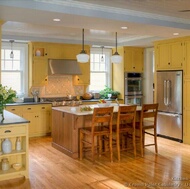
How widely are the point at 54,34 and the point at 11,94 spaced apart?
11.6 feet

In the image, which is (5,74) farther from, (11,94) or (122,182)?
(122,182)

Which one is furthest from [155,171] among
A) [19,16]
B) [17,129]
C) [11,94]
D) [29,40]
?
[29,40]

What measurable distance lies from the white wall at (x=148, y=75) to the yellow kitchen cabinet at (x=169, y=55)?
1497 millimetres

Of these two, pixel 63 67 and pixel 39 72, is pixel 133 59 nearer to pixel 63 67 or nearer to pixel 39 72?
pixel 63 67

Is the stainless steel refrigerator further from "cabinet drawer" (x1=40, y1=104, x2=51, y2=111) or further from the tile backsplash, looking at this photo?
"cabinet drawer" (x1=40, y1=104, x2=51, y2=111)

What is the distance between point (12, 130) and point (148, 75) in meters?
5.64

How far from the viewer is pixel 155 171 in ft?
14.5

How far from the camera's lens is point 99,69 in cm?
867

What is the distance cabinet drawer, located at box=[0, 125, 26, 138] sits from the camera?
391cm

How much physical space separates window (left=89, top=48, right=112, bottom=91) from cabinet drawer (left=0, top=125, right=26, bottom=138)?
4.68m

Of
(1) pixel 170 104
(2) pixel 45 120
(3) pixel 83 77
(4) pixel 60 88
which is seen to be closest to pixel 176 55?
(1) pixel 170 104

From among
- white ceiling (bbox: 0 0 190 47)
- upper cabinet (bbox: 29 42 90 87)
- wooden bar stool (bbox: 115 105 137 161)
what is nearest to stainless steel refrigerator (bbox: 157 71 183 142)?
white ceiling (bbox: 0 0 190 47)

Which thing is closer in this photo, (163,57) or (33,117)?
(163,57)

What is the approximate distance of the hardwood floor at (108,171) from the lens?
3.85 meters
